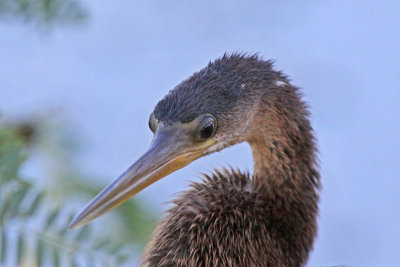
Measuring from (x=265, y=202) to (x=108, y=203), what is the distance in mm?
402

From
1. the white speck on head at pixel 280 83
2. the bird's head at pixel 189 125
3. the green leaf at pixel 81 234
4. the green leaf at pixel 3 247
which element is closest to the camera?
the green leaf at pixel 3 247

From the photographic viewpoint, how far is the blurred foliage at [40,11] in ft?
5.00

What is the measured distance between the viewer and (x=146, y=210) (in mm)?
1952

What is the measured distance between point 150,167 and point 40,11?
18.5 inches

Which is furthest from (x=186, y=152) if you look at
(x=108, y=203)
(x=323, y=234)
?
(x=323, y=234)

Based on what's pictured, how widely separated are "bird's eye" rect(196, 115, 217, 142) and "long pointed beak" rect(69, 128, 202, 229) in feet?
0.09

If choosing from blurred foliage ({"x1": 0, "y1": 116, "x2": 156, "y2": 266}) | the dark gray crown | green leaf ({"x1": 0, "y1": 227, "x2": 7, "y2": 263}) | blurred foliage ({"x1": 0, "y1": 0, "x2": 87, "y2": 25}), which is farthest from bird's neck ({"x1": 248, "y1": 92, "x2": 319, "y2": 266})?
green leaf ({"x1": 0, "y1": 227, "x2": 7, "y2": 263})

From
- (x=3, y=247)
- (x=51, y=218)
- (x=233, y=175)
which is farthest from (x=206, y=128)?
(x=3, y=247)

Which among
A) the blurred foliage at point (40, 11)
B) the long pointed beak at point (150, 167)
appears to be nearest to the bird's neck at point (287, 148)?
the long pointed beak at point (150, 167)

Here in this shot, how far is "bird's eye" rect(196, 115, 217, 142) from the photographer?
4.43 feet

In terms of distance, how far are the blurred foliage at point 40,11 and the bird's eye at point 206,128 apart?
439 millimetres

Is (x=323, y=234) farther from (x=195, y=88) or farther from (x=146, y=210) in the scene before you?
(x=195, y=88)

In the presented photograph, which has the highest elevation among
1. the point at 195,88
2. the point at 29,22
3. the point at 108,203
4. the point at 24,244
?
the point at 29,22

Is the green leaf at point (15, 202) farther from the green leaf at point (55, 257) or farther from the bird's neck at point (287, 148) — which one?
the bird's neck at point (287, 148)
